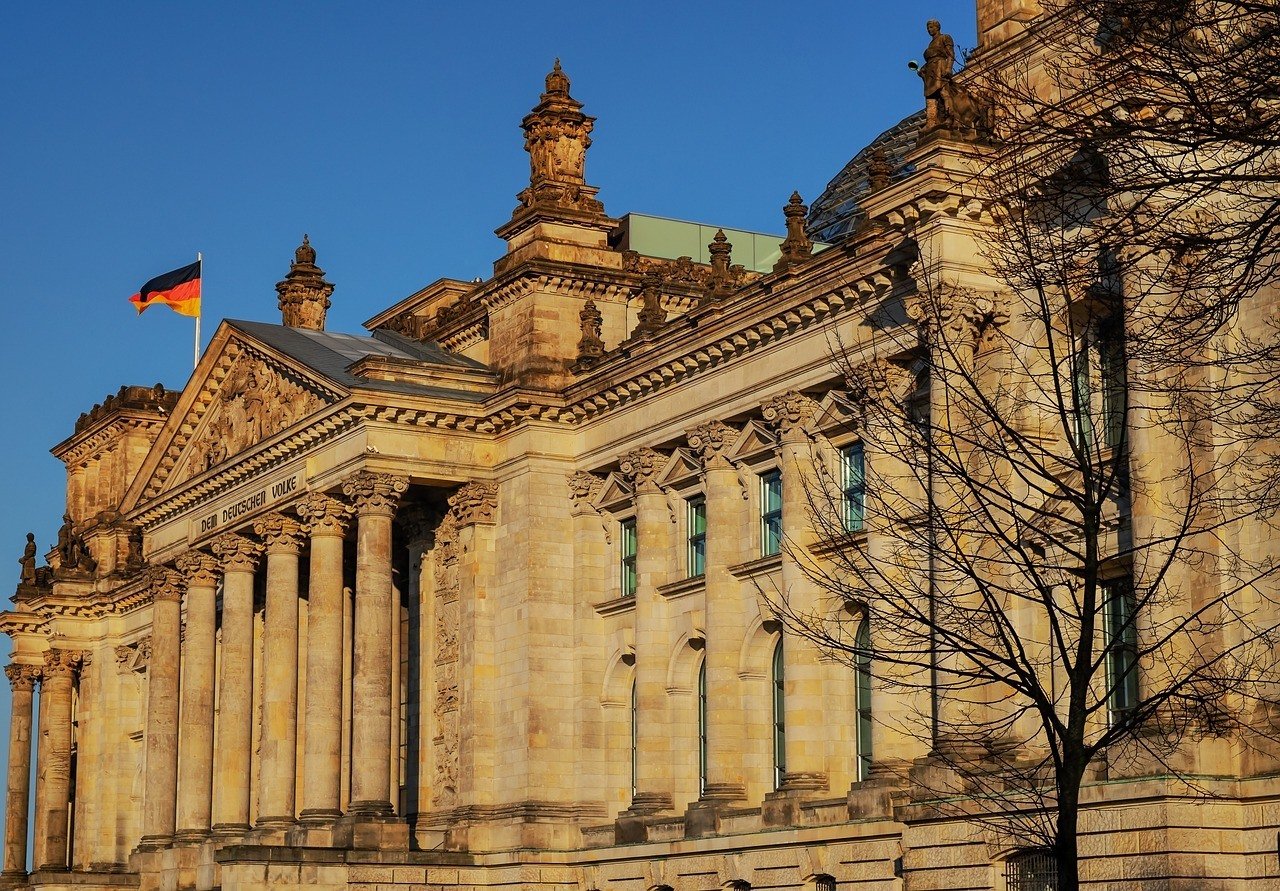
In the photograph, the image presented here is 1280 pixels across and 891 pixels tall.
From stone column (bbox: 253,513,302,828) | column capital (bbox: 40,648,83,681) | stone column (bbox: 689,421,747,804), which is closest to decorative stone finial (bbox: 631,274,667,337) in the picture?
stone column (bbox: 689,421,747,804)

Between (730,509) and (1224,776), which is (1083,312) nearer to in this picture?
(1224,776)

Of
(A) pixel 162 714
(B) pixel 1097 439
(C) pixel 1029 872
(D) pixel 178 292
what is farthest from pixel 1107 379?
(D) pixel 178 292

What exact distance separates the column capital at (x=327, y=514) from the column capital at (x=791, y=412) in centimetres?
1185

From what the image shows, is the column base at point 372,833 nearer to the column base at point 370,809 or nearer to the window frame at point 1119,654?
the column base at point 370,809

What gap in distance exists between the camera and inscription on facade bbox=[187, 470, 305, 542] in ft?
162

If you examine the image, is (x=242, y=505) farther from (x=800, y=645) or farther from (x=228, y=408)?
(x=800, y=645)

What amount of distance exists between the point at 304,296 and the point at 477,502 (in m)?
16.4

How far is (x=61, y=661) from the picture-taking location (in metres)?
68.4

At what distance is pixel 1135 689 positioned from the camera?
31688mm

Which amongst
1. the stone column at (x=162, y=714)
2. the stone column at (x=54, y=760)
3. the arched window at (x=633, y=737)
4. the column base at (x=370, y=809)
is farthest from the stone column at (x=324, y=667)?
the stone column at (x=54, y=760)

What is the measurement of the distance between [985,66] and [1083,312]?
4637 mm

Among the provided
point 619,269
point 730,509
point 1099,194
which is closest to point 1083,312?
point 730,509

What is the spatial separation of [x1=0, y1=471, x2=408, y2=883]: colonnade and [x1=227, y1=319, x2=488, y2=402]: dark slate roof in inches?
86.0

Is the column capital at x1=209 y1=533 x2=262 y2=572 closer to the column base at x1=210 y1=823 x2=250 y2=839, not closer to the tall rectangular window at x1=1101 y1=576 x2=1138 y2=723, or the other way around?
the column base at x1=210 y1=823 x2=250 y2=839
